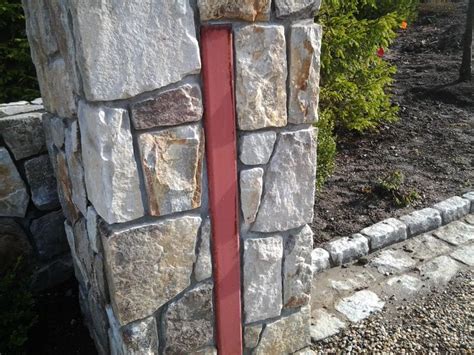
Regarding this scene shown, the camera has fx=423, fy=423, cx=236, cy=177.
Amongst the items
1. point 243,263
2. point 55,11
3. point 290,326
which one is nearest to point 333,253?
point 290,326

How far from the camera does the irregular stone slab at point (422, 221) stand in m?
3.15

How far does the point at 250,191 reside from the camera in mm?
1701

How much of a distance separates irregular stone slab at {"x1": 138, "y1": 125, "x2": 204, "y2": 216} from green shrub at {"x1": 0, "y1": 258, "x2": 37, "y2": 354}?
107 centimetres

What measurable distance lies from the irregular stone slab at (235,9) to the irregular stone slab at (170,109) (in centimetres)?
25

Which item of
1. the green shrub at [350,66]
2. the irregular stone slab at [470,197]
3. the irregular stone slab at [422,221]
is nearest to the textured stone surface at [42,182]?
the green shrub at [350,66]

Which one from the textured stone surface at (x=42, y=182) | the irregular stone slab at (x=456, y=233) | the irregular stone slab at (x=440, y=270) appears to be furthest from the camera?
the irregular stone slab at (x=456, y=233)

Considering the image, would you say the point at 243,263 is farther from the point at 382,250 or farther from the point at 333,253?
the point at 382,250

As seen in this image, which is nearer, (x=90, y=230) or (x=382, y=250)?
(x=90, y=230)

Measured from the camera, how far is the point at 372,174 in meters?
3.96

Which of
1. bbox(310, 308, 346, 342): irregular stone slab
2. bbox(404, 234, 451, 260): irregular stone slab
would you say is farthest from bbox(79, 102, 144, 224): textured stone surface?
bbox(404, 234, 451, 260): irregular stone slab

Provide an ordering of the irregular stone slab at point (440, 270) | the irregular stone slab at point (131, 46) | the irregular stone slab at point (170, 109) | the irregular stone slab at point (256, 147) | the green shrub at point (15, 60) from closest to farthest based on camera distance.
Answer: the irregular stone slab at point (131, 46) → the irregular stone slab at point (170, 109) → the irregular stone slab at point (256, 147) → the irregular stone slab at point (440, 270) → the green shrub at point (15, 60)

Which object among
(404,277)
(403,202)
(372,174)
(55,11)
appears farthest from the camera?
(372,174)

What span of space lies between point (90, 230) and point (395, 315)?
5.60 ft

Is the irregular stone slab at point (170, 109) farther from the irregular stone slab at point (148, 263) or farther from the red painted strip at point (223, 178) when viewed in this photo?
the irregular stone slab at point (148, 263)
